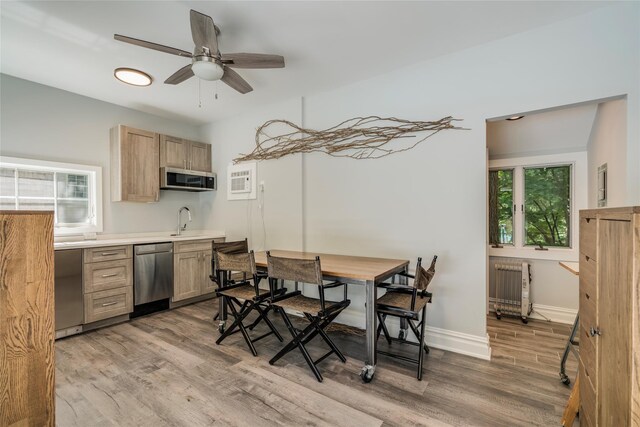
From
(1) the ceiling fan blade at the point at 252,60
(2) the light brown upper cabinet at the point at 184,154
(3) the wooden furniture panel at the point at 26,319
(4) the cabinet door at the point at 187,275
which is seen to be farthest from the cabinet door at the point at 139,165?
(3) the wooden furniture panel at the point at 26,319

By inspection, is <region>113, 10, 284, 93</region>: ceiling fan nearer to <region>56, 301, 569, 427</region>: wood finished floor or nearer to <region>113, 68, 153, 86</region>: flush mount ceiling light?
<region>113, 68, 153, 86</region>: flush mount ceiling light

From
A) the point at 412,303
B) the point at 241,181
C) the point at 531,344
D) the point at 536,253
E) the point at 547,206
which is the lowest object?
the point at 531,344

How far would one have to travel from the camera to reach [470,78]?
2553 mm

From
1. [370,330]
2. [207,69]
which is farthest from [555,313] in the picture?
[207,69]

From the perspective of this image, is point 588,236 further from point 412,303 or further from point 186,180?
point 186,180

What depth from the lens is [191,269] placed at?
392cm

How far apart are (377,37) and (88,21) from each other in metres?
2.31

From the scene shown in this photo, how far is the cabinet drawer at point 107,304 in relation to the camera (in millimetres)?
3021

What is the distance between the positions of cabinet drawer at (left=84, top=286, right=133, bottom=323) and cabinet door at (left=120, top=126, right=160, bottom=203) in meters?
1.21

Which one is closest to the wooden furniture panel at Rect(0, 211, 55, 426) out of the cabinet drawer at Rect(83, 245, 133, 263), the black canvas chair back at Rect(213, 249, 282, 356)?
the black canvas chair back at Rect(213, 249, 282, 356)

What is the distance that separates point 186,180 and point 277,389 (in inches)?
127

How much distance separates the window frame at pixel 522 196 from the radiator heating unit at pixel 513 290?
0.19m

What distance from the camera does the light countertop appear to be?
9.92 feet

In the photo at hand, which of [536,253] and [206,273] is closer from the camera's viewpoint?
[536,253]
